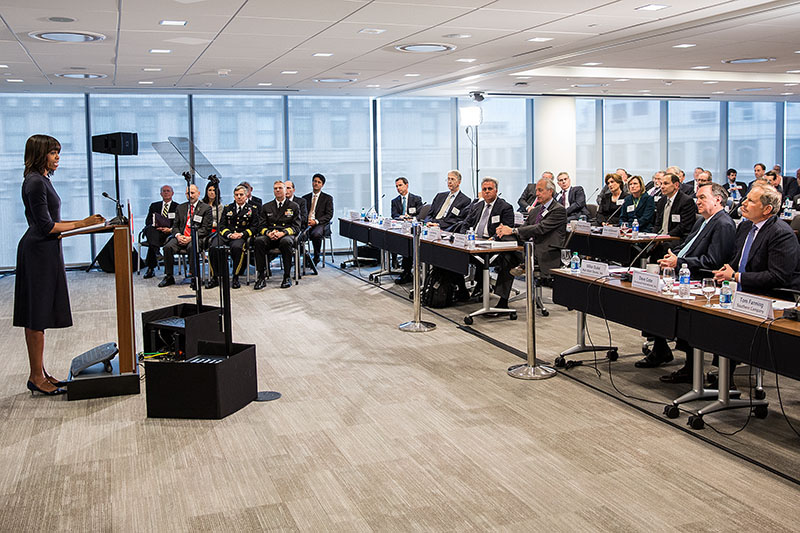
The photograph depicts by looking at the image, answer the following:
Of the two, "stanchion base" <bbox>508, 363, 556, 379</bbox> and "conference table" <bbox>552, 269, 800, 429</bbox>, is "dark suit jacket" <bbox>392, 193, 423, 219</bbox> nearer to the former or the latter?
"conference table" <bbox>552, 269, 800, 429</bbox>

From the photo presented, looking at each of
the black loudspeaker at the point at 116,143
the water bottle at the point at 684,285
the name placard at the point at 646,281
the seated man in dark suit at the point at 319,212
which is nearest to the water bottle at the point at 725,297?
the water bottle at the point at 684,285

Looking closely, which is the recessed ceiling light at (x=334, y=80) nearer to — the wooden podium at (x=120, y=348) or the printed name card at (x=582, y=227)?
the printed name card at (x=582, y=227)

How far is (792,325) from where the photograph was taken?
3705 mm

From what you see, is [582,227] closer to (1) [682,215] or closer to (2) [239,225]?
(1) [682,215]

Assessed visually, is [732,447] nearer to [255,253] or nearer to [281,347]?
[281,347]

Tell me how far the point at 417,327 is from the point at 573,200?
4.96 metres

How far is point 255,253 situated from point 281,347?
12.1ft

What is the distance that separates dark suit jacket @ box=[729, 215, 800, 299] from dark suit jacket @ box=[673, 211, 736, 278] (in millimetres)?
609

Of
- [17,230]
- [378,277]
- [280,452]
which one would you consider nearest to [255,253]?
[378,277]

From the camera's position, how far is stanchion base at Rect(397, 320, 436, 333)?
7.08 metres

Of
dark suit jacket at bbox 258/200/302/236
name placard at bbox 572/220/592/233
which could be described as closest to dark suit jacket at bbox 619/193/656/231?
name placard at bbox 572/220/592/233

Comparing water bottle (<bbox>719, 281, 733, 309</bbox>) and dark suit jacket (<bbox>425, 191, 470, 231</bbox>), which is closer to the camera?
water bottle (<bbox>719, 281, 733, 309</bbox>)

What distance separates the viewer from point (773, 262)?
4617 millimetres

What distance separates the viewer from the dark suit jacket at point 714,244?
213 inches
